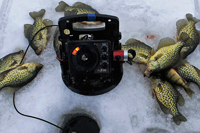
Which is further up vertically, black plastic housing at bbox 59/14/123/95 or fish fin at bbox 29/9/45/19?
fish fin at bbox 29/9/45/19

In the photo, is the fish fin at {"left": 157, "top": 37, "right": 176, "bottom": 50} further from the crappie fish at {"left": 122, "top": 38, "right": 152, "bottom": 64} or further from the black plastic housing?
the black plastic housing

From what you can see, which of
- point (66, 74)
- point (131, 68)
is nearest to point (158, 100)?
point (131, 68)

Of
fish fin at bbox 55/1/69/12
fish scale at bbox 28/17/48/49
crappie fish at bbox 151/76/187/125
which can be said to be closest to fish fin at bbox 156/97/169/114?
crappie fish at bbox 151/76/187/125

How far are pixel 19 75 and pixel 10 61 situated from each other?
0.24 m

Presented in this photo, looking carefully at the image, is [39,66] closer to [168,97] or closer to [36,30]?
[36,30]

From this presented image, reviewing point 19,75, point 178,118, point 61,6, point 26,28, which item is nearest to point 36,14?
point 26,28

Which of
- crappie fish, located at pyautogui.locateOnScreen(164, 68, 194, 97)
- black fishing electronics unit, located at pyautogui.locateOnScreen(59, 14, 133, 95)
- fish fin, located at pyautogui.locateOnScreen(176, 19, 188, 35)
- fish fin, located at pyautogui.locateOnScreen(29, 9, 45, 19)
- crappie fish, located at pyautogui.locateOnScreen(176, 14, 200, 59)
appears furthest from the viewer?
fish fin, located at pyautogui.locateOnScreen(29, 9, 45, 19)

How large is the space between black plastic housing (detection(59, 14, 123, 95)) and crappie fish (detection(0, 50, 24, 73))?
0.66 metres

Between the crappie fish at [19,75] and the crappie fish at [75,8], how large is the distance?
769 mm

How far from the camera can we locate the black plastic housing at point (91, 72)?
4.36ft

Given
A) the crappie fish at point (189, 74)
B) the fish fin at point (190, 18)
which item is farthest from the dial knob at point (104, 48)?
the fish fin at point (190, 18)

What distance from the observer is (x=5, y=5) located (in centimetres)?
209

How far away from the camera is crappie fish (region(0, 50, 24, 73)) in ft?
5.65

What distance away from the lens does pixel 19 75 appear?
1640 mm
